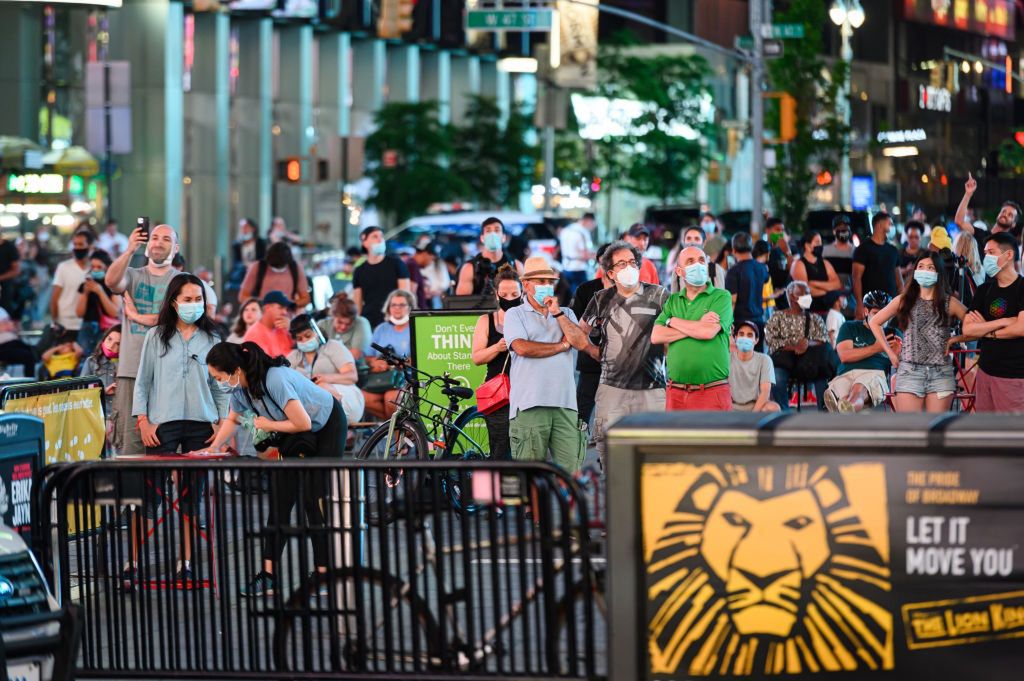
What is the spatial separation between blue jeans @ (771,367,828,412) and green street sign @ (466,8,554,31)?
18104mm

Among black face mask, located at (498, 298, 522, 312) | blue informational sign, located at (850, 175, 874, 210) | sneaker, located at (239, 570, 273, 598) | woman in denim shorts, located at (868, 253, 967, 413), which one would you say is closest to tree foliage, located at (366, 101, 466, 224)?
blue informational sign, located at (850, 175, 874, 210)

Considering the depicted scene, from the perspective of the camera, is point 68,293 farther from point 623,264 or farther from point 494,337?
point 623,264

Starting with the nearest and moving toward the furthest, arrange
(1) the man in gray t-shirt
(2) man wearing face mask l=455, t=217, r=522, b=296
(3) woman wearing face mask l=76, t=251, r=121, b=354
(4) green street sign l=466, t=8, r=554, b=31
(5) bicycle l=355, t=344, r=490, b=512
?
(5) bicycle l=355, t=344, r=490, b=512
(1) the man in gray t-shirt
(2) man wearing face mask l=455, t=217, r=522, b=296
(3) woman wearing face mask l=76, t=251, r=121, b=354
(4) green street sign l=466, t=8, r=554, b=31

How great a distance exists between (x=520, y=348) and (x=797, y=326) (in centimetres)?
659

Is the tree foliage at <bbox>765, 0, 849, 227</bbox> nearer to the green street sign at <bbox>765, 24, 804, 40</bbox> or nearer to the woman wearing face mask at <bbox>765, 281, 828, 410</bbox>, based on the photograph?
the green street sign at <bbox>765, 24, 804, 40</bbox>

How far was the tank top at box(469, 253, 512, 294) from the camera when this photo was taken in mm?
16906

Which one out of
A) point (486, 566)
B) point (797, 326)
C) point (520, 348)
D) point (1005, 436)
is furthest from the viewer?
point (797, 326)

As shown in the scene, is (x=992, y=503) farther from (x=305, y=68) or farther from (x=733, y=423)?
(x=305, y=68)

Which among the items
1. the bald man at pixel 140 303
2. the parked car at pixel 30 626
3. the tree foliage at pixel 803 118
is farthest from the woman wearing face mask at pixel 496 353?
the tree foliage at pixel 803 118

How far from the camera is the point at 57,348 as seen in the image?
63.4 ft

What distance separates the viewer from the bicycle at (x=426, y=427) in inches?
539

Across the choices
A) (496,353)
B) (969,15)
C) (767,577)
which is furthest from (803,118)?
(969,15)

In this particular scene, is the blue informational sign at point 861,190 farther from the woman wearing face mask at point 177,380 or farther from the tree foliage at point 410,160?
the woman wearing face mask at point 177,380

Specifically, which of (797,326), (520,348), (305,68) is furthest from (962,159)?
(520,348)
